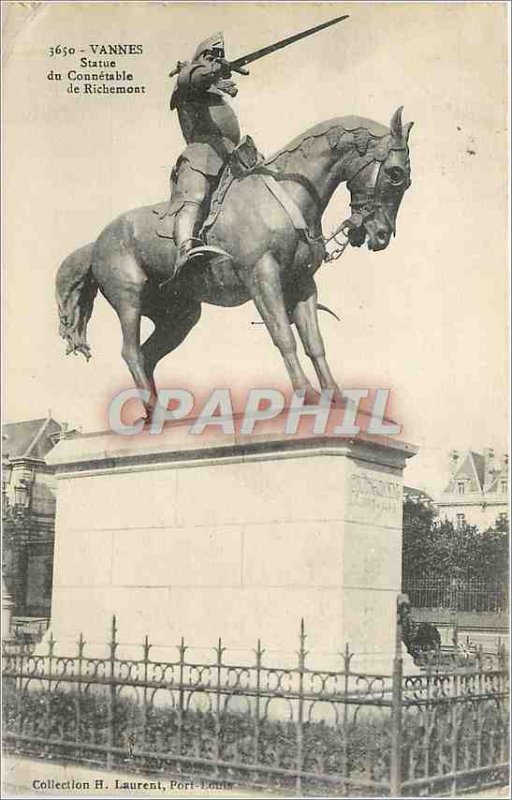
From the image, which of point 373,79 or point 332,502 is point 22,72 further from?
point 332,502

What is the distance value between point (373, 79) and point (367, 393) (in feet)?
7.66

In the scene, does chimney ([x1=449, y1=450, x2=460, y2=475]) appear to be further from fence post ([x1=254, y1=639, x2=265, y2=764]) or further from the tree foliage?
fence post ([x1=254, y1=639, x2=265, y2=764])

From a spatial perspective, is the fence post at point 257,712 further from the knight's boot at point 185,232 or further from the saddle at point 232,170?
the saddle at point 232,170

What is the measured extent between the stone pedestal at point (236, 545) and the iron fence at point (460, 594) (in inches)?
33.7

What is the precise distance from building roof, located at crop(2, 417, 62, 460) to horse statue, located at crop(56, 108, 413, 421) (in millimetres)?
1001

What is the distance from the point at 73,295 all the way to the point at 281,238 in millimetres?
1875

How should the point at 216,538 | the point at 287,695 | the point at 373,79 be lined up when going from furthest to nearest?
the point at 373,79
the point at 216,538
the point at 287,695

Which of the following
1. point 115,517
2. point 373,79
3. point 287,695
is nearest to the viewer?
point 287,695

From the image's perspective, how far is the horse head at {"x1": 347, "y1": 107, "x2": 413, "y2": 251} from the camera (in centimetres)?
688

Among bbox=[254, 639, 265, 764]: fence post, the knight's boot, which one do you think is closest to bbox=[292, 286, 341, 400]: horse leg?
the knight's boot

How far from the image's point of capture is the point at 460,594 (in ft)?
27.9

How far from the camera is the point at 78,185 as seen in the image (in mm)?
8211

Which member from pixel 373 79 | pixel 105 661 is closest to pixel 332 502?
pixel 105 661

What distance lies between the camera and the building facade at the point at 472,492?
28.3ft
